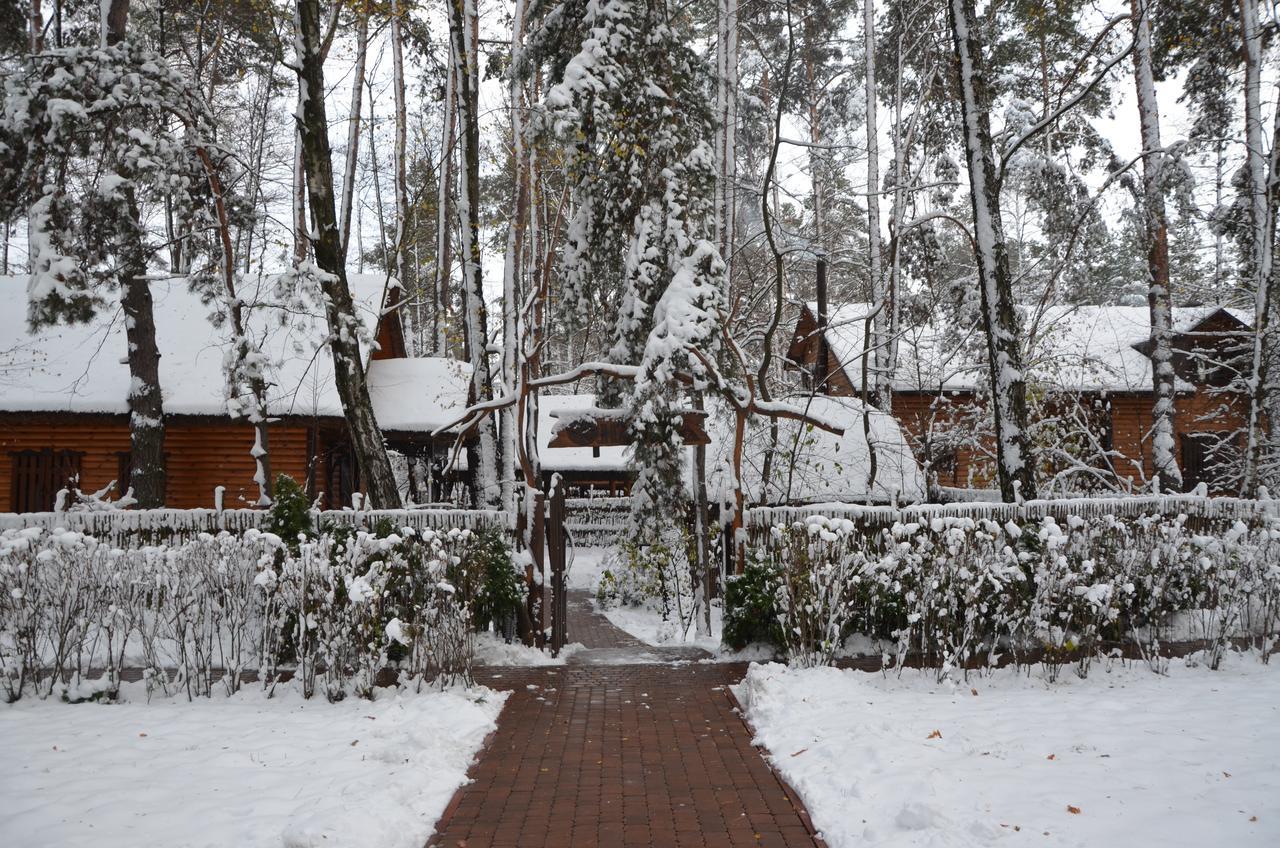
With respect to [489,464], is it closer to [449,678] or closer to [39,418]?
[449,678]

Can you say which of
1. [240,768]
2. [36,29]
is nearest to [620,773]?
[240,768]

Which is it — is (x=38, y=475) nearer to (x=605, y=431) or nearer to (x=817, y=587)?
(x=605, y=431)

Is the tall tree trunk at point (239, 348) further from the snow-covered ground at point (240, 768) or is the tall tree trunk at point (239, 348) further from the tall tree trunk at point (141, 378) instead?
the snow-covered ground at point (240, 768)

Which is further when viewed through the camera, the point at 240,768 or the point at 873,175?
the point at 873,175

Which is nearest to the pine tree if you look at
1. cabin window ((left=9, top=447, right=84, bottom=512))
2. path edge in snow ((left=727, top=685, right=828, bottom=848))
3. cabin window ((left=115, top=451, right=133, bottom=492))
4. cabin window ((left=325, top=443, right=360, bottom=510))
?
path edge in snow ((left=727, top=685, right=828, bottom=848))

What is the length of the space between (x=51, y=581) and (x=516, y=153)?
9015mm

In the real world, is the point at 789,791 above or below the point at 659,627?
above

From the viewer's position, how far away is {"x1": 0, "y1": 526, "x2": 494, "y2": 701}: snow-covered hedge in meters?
6.82

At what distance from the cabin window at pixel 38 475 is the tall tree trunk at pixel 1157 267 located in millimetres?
19931

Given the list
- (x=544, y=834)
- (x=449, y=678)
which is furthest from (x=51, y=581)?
(x=544, y=834)

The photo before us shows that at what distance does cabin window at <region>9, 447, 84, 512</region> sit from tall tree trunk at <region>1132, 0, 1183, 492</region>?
65.4ft

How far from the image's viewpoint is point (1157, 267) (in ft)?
49.0

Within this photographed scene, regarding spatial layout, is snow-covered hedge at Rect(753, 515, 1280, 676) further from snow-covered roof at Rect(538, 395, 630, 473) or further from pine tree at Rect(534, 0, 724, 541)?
snow-covered roof at Rect(538, 395, 630, 473)

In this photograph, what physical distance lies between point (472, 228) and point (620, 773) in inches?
392
